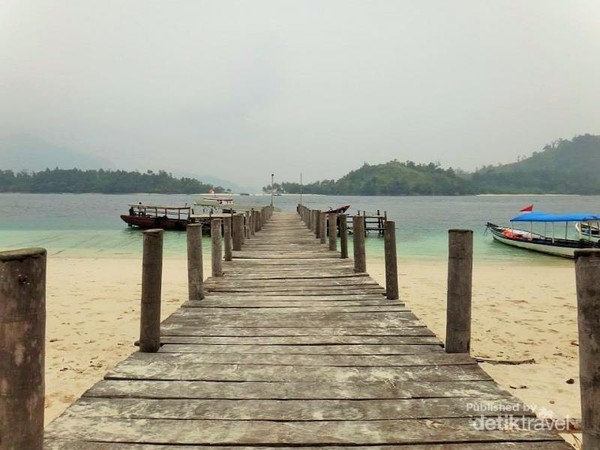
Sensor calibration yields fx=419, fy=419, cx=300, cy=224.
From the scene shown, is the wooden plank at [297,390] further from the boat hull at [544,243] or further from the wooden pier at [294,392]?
the boat hull at [544,243]

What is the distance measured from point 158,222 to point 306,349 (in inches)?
1451

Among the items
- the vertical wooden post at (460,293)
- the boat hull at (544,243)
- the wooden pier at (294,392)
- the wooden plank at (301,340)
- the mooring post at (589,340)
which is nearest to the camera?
the mooring post at (589,340)

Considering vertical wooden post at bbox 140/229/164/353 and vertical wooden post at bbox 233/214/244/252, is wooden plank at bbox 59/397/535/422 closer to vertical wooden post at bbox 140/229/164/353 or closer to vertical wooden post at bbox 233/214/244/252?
vertical wooden post at bbox 140/229/164/353

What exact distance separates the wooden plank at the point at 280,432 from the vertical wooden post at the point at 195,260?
10.4 ft

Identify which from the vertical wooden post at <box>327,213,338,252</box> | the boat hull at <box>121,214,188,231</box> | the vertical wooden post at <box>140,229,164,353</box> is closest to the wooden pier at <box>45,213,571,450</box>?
the vertical wooden post at <box>140,229,164,353</box>

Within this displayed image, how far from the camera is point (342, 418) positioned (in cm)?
276

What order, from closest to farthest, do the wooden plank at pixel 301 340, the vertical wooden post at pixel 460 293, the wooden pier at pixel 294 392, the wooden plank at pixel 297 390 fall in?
the wooden pier at pixel 294 392 → the wooden plank at pixel 297 390 → the vertical wooden post at pixel 460 293 → the wooden plank at pixel 301 340

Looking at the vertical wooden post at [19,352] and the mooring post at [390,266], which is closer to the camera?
the vertical wooden post at [19,352]

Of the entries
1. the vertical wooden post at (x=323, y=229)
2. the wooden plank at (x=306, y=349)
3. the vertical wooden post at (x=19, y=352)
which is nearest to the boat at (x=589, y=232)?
the vertical wooden post at (x=323, y=229)

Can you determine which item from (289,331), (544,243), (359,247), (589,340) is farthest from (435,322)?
(544,243)

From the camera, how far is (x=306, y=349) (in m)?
4.07

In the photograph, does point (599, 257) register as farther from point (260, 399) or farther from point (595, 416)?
point (260, 399)

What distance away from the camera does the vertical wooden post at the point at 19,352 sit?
205cm

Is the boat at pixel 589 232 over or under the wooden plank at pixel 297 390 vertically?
under
